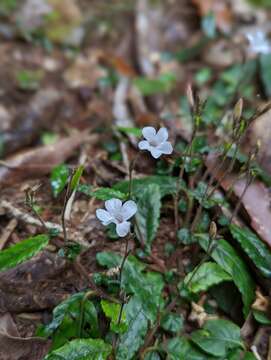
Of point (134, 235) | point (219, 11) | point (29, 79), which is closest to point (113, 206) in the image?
point (134, 235)

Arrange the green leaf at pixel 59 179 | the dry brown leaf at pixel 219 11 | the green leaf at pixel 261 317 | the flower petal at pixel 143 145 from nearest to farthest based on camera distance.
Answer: the flower petal at pixel 143 145 < the green leaf at pixel 261 317 < the green leaf at pixel 59 179 < the dry brown leaf at pixel 219 11

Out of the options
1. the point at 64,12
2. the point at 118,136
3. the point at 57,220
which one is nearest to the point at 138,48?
the point at 64,12

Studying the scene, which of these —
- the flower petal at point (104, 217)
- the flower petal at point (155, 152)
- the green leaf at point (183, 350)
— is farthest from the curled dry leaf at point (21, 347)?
the flower petal at point (155, 152)

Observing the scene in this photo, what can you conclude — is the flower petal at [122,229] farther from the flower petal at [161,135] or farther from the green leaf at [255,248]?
the green leaf at [255,248]

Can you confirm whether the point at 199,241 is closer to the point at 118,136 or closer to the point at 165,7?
the point at 118,136

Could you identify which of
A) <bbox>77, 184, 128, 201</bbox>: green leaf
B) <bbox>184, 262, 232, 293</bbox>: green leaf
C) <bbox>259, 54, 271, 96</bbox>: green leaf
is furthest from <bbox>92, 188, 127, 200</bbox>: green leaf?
<bbox>259, 54, 271, 96</bbox>: green leaf

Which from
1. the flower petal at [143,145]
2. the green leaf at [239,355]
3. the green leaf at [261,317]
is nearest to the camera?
the flower petal at [143,145]

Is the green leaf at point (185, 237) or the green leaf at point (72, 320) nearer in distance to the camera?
the green leaf at point (72, 320)

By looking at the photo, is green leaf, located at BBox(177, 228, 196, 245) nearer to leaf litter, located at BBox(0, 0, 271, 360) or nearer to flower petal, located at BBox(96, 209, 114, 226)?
leaf litter, located at BBox(0, 0, 271, 360)
